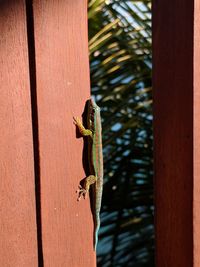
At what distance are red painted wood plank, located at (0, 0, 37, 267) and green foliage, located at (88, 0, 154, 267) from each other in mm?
1620

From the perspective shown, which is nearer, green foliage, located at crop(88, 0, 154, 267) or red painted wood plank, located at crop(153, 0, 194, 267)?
red painted wood plank, located at crop(153, 0, 194, 267)

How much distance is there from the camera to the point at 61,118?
0.97 m

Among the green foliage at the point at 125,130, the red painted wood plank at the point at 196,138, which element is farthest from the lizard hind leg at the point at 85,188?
the green foliage at the point at 125,130

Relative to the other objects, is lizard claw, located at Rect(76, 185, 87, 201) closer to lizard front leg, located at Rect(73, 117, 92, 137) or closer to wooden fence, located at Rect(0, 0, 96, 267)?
wooden fence, located at Rect(0, 0, 96, 267)

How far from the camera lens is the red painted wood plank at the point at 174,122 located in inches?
44.1

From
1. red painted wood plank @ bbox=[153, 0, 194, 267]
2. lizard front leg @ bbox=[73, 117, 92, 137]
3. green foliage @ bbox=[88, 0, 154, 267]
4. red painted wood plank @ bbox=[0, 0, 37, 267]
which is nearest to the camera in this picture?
red painted wood plank @ bbox=[0, 0, 37, 267]

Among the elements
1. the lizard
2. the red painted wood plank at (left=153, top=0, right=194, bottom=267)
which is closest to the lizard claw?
the lizard

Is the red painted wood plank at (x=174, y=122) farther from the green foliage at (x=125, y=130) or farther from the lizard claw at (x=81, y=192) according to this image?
the green foliage at (x=125, y=130)

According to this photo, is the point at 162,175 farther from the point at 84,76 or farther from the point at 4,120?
the point at 4,120

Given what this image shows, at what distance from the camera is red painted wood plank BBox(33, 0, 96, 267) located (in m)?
0.93

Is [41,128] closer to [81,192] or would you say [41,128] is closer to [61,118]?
[61,118]

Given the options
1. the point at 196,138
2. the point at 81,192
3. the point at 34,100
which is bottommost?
the point at 81,192

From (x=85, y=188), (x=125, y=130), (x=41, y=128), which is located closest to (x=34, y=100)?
(x=41, y=128)

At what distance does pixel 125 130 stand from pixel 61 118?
170cm
